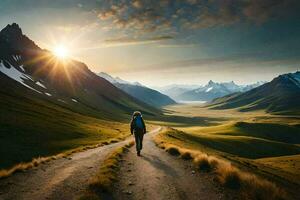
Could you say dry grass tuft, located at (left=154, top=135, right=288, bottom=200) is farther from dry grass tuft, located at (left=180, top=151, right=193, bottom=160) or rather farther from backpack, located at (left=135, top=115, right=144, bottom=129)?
backpack, located at (left=135, top=115, right=144, bottom=129)

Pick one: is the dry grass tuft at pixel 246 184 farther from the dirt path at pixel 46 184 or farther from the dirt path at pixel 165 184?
the dirt path at pixel 46 184

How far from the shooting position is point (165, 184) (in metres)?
14.9

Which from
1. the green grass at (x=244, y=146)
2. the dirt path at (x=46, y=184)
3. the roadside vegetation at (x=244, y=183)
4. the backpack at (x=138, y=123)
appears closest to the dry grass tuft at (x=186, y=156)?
the roadside vegetation at (x=244, y=183)

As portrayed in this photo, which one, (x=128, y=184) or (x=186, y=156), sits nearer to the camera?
(x=128, y=184)

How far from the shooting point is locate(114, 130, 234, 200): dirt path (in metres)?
13.1

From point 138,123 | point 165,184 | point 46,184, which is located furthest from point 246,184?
point 138,123

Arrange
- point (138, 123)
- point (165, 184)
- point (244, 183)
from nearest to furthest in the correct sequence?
1. point (244, 183)
2. point (165, 184)
3. point (138, 123)

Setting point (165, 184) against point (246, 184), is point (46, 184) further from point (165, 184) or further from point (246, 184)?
point (246, 184)

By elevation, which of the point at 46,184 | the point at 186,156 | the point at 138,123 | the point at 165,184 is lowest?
the point at 46,184

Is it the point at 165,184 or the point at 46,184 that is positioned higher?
the point at 165,184

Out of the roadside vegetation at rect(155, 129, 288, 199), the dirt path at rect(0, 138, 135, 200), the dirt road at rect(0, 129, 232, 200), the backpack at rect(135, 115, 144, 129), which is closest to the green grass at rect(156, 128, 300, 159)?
the backpack at rect(135, 115, 144, 129)

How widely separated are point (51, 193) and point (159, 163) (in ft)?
32.3

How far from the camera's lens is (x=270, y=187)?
13086 mm

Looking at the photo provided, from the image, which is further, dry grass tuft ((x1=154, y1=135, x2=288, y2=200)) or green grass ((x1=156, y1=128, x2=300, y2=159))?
green grass ((x1=156, y1=128, x2=300, y2=159))
